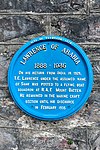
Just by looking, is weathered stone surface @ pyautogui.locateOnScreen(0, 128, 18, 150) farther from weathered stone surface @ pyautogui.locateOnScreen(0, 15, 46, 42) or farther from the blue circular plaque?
weathered stone surface @ pyautogui.locateOnScreen(0, 15, 46, 42)

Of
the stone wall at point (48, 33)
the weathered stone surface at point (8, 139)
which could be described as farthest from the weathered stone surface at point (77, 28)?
the weathered stone surface at point (8, 139)

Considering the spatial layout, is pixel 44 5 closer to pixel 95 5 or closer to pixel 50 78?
pixel 95 5

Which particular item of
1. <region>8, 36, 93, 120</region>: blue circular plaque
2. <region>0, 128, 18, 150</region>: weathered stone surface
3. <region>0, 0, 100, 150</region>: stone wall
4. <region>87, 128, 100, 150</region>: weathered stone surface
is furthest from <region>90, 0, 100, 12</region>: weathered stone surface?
<region>0, 128, 18, 150</region>: weathered stone surface

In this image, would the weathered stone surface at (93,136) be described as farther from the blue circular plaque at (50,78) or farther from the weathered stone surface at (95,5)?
the weathered stone surface at (95,5)

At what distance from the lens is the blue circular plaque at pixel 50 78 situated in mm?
3021

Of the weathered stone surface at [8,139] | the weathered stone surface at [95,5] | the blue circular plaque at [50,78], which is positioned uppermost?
the weathered stone surface at [95,5]

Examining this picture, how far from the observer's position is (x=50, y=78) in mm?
3037

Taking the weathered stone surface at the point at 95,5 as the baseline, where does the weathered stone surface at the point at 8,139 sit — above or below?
below

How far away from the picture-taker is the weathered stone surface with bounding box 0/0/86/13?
117 inches

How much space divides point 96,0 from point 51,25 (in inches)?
19.7

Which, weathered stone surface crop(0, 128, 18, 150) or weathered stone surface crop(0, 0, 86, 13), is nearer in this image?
weathered stone surface crop(0, 0, 86, 13)

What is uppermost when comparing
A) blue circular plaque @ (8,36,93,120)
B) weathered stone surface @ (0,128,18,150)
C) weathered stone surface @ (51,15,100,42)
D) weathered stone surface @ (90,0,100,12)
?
weathered stone surface @ (90,0,100,12)

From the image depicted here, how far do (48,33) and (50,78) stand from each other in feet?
1.47

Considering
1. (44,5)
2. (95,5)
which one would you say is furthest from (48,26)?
(95,5)
